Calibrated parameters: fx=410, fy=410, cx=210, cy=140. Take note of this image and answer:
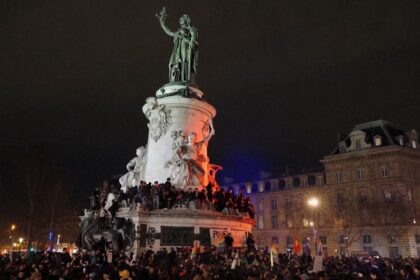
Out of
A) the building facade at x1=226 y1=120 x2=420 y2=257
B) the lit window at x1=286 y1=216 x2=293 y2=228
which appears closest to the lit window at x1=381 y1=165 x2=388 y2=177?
the building facade at x1=226 y1=120 x2=420 y2=257

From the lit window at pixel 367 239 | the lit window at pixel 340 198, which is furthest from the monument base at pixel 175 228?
the lit window at pixel 340 198

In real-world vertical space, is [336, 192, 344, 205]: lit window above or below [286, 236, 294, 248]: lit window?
above

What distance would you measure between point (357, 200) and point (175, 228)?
5220 centimetres

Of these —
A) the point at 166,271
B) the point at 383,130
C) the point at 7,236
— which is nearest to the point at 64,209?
the point at 7,236

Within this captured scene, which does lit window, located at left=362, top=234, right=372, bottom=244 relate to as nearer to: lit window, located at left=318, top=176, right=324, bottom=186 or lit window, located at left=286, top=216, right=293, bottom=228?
lit window, located at left=318, top=176, right=324, bottom=186

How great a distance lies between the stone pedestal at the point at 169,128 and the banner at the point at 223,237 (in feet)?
12.9

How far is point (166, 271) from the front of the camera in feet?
53.5

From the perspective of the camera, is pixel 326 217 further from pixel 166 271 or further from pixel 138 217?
pixel 166 271

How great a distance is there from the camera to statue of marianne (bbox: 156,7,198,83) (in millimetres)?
30719

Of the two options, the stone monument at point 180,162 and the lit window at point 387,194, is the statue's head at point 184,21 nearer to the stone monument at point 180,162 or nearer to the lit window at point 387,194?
the stone monument at point 180,162

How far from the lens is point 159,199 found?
2361 centimetres

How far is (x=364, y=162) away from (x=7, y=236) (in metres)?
63.3

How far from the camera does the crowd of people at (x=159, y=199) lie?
23.5 meters

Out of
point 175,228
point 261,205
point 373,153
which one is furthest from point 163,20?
point 261,205
